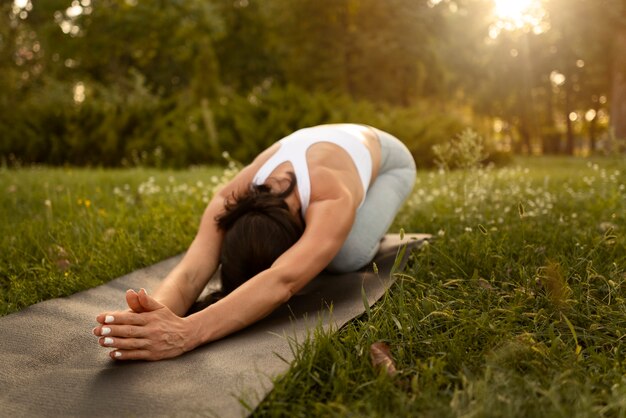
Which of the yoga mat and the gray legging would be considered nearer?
the yoga mat

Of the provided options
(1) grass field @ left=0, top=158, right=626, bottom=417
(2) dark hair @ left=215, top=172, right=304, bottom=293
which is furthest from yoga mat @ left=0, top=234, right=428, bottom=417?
(2) dark hair @ left=215, top=172, right=304, bottom=293

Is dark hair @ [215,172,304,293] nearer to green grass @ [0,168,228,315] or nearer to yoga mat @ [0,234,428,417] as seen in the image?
yoga mat @ [0,234,428,417]

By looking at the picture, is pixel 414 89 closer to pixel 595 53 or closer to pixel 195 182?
pixel 595 53

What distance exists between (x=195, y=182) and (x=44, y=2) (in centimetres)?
946

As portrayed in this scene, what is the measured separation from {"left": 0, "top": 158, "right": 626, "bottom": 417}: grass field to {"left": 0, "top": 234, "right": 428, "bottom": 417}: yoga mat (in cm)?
14

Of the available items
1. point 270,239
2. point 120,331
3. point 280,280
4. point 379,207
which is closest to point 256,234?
point 270,239

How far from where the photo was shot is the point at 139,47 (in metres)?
15.9

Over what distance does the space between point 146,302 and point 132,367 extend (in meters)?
0.23

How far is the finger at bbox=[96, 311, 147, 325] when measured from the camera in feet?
7.39

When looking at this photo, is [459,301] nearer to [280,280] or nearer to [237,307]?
[280,280]

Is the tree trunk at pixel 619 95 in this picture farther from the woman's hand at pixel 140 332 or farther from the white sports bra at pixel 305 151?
the woman's hand at pixel 140 332

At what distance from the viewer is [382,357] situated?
2.12 metres

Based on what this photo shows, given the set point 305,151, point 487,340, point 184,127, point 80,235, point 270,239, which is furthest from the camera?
point 184,127

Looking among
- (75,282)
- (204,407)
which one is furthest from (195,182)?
(204,407)
